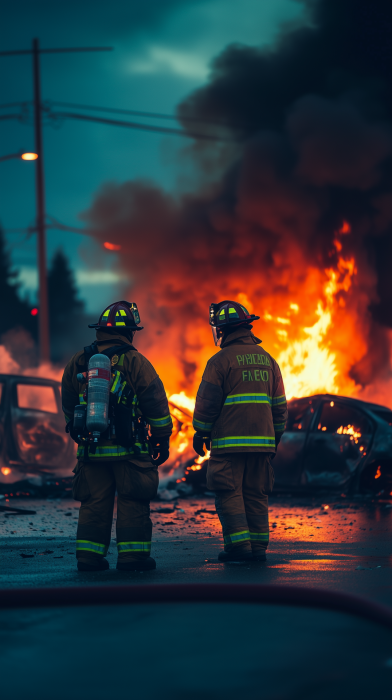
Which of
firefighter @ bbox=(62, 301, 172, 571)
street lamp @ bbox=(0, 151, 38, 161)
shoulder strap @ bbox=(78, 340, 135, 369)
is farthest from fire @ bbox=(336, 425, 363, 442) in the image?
street lamp @ bbox=(0, 151, 38, 161)

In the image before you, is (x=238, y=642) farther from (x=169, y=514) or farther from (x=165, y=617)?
(x=169, y=514)

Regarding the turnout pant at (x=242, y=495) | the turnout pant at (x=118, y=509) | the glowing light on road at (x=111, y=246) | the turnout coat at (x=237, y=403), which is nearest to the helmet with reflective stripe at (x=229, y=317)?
the turnout coat at (x=237, y=403)

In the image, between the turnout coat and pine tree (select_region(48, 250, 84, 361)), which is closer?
the turnout coat

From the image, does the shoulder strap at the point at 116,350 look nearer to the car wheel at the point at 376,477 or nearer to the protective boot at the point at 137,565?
the protective boot at the point at 137,565

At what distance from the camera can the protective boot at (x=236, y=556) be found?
5453 mm

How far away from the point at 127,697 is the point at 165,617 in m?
0.78

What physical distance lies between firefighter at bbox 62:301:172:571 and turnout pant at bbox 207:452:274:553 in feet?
1.46

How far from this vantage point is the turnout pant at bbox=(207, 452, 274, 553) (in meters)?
5.52

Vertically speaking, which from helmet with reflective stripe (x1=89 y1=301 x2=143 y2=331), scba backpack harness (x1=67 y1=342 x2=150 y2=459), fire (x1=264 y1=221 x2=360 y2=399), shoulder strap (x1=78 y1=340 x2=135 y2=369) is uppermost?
fire (x1=264 y1=221 x2=360 y2=399)

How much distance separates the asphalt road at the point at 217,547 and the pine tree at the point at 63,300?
59.3 metres

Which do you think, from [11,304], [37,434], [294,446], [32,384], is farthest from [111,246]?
[11,304]

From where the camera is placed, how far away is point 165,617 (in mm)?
3311

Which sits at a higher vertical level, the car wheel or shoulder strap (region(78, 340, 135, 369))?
shoulder strap (region(78, 340, 135, 369))

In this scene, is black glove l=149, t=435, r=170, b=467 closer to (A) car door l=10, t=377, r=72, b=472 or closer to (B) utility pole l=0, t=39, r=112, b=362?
(A) car door l=10, t=377, r=72, b=472
